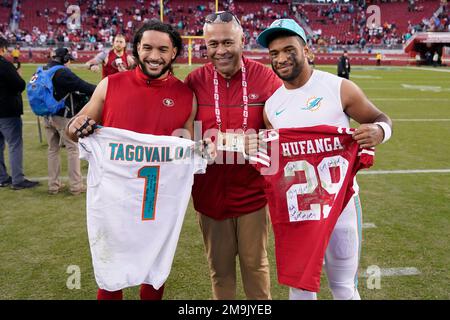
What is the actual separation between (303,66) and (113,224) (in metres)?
1.43

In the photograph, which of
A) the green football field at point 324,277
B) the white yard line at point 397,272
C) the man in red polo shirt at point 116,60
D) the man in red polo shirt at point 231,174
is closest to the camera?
the man in red polo shirt at point 231,174

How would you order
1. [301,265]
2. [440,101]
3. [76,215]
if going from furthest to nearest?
[440,101] < [76,215] < [301,265]

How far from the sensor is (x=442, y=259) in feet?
11.7

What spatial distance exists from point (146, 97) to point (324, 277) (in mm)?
2076

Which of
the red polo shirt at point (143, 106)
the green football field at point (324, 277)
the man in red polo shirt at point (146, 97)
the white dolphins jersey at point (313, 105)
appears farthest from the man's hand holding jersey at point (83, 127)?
the green football field at point (324, 277)

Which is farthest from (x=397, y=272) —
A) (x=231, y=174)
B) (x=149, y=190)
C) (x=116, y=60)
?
(x=116, y=60)

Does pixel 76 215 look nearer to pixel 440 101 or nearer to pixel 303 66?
pixel 303 66

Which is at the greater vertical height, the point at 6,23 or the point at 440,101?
the point at 6,23

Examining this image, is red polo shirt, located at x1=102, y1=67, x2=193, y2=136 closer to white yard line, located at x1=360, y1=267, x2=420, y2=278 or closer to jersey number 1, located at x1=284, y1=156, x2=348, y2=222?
jersey number 1, located at x1=284, y1=156, x2=348, y2=222

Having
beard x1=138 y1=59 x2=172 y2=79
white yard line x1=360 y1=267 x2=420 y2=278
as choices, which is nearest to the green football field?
white yard line x1=360 y1=267 x2=420 y2=278

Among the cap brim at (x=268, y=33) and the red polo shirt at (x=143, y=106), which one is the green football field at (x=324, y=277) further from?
the cap brim at (x=268, y=33)

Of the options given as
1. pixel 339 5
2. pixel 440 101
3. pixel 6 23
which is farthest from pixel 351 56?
pixel 6 23

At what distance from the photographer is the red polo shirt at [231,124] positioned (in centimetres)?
253

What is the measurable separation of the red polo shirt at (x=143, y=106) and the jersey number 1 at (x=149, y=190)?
0.77 feet
